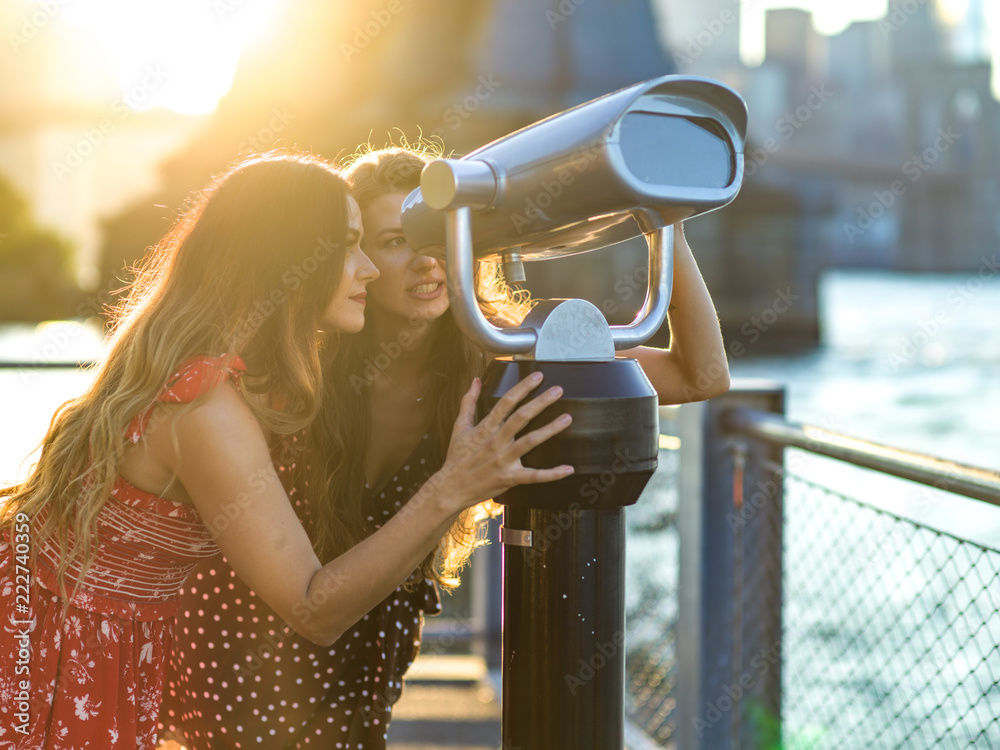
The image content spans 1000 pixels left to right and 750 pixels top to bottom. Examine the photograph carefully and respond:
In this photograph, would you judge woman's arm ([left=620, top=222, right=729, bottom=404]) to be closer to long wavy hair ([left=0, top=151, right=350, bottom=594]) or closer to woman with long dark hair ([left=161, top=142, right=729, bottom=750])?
woman with long dark hair ([left=161, top=142, right=729, bottom=750])

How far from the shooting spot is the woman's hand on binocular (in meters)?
1.02

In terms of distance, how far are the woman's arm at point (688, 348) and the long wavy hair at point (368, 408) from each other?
0.77 ft

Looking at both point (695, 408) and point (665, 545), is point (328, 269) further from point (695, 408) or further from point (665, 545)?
point (665, 545)

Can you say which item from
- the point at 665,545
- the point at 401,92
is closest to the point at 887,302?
the point at 401,92

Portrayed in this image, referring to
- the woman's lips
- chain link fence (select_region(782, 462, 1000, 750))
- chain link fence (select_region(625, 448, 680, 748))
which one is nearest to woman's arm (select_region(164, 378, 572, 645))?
the woman's lips

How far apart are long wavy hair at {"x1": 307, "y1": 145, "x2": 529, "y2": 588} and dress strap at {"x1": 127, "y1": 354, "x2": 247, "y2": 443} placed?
0.23 metres

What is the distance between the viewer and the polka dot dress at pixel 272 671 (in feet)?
4.94

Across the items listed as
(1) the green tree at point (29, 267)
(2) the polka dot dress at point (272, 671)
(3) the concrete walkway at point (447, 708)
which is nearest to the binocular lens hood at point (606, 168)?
(2) the polka dot dress at point (272, 671)

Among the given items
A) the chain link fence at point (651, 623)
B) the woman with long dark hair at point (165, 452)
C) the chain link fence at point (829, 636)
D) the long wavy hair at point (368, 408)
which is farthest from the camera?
the chain link fence at point (651, 623)

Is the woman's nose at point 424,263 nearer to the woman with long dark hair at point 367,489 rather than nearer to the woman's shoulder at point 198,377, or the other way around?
the woman with long dark hair at point 367,489

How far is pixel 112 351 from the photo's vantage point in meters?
1.39

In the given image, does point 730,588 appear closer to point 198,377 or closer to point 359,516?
point 359,516

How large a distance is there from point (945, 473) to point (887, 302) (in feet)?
223

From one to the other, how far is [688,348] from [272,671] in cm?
77
